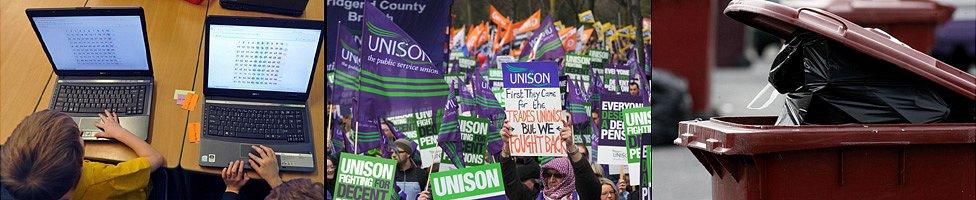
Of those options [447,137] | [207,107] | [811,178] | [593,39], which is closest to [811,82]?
[811,178]

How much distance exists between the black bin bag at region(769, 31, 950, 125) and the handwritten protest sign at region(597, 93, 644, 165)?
2.04ft

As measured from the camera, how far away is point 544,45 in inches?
212

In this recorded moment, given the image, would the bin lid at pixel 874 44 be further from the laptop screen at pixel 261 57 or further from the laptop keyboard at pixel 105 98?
the laptop keyboard at pixel 105 98

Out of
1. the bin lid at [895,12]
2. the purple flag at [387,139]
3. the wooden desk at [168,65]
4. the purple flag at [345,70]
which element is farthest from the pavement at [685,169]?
the wooden desk at [168,65]

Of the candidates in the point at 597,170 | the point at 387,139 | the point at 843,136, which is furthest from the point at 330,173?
the point at 843,136

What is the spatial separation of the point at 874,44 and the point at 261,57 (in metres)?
2.01

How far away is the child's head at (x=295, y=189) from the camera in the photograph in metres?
5.15

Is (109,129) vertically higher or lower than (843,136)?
higher

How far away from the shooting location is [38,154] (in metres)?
4.91

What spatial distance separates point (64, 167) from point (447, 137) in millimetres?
1232

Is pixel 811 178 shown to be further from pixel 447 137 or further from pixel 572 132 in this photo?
pixel 447 137

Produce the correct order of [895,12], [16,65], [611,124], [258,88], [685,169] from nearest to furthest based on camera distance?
[16,65] < [258,88] < [611,124] < [685,169] < [895,12]

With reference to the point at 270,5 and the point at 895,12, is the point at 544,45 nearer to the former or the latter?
the point at 270,5

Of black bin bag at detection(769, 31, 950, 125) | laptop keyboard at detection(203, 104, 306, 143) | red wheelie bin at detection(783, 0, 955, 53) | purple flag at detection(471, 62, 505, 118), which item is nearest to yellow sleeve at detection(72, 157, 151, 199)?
laptop keyboard at detection(203, 104, 306, 143)
